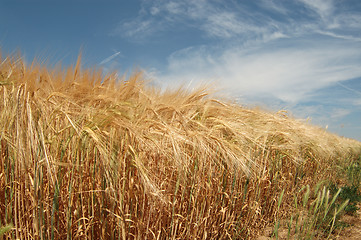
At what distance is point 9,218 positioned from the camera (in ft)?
4.66

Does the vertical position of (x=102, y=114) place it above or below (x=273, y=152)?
above

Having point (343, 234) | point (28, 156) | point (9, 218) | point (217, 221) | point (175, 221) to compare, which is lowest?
point (343, 234)

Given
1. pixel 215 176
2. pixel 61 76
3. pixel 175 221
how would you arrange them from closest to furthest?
1. pixel 175 221
2. pixel 215 176
3. pixel 61 76

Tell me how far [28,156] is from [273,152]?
94.6 inches

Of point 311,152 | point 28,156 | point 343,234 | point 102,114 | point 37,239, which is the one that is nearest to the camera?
point 28,156

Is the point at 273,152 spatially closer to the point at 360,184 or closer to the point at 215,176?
the point at 215,176

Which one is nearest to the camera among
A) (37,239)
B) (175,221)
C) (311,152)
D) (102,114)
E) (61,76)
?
(37,239)

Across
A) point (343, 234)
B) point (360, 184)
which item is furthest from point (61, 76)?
point (360, 184)

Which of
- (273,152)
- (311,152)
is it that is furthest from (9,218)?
(311,152)

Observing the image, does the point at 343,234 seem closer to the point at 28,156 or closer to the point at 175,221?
→ the point at 175,221

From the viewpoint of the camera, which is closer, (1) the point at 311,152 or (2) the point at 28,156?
(2) the point at 28,156

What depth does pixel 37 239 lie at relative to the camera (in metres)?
1.39

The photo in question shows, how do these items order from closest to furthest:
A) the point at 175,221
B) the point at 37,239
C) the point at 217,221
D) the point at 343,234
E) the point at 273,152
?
the point at 37,239, the point at 175,221, the point at 217,221, the point at 343,234, the point at 273,152

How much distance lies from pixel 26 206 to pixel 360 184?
16.0ft
